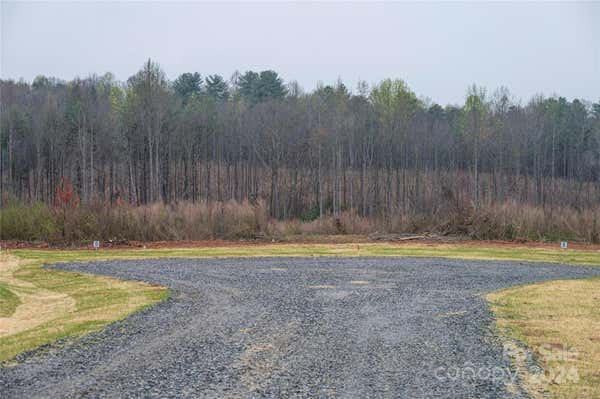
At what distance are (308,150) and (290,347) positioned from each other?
40709 mm

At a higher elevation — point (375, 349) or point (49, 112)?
point (49, 112)

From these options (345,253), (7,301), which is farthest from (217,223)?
(7,301)

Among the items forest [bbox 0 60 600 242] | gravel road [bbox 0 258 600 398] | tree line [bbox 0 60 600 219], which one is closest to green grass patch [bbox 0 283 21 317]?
gravel road [bbox 0 258 600 398]

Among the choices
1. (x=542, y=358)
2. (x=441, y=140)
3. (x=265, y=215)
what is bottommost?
(x=542, y=358)

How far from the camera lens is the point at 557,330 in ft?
27.3

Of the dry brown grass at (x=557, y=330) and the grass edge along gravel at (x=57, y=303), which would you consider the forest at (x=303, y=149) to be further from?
the dry brown grass at (x=557, y=330)

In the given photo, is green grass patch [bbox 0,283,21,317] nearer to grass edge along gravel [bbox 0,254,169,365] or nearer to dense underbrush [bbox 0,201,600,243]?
grass edge along gravel [bbox 0,254,169,365]

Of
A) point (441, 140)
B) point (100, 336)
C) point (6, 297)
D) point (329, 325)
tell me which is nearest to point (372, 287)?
point (329, 325)

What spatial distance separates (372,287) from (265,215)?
12815 mm

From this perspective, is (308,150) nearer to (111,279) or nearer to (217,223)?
Answer: (217,223)

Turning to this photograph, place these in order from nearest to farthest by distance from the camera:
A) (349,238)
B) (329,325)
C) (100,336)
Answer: (100,336)
(329,325)
(349,238)

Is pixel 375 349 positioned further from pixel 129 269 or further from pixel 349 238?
pixel 349 238

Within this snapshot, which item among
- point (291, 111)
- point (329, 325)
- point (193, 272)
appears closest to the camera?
point (329, 325)

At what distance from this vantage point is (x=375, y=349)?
7.45m
